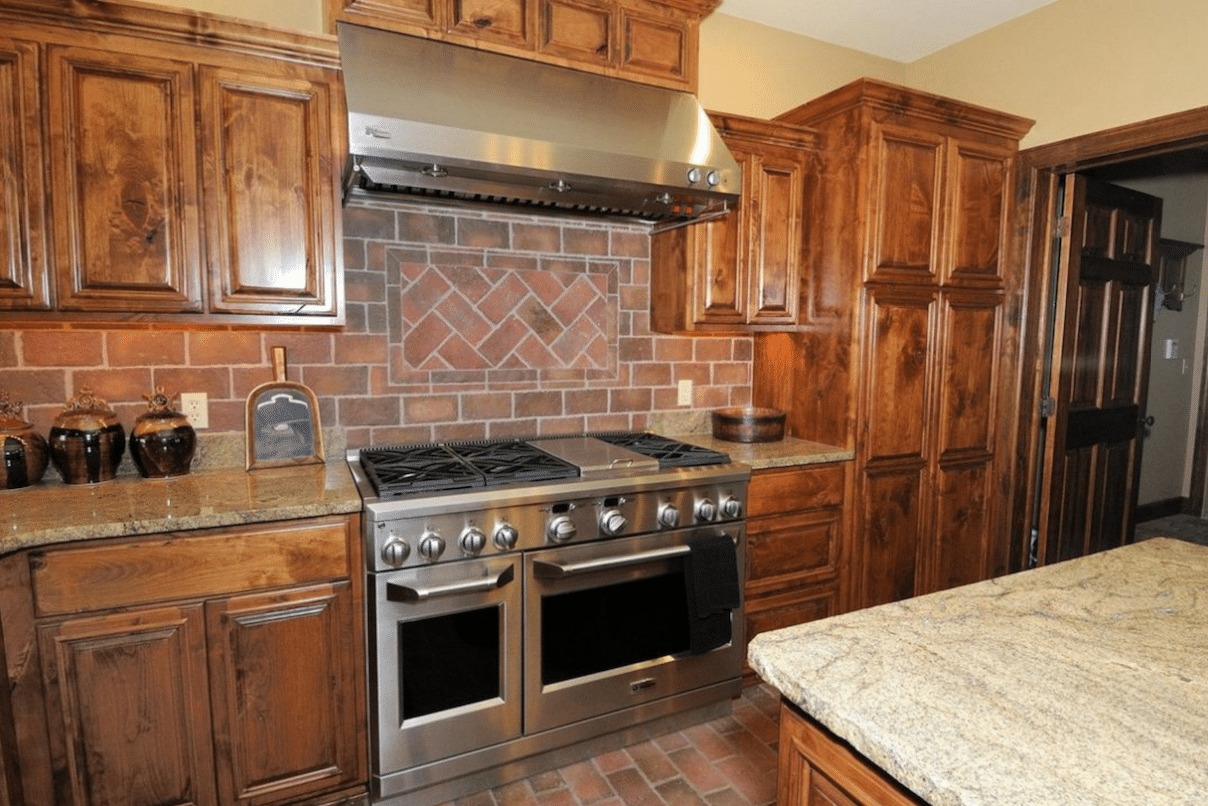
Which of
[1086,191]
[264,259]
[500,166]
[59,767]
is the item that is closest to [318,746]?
[59,767]

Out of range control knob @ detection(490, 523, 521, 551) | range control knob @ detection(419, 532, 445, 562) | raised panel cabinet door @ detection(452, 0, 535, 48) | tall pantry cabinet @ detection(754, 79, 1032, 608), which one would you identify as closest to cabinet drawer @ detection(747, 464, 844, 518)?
tall pantry cabinet @ detection(754, 79, 1032, 608)

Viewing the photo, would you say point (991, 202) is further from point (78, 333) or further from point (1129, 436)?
point (78, 333)

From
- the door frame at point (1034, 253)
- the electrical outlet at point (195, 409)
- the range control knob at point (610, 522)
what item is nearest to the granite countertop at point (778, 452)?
the range control knob at point (610, 522)

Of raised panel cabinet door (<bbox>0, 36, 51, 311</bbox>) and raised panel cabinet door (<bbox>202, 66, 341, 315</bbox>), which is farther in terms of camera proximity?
raised panel cabinet door (<bbox>202, 66, 341, 315</bbox>)

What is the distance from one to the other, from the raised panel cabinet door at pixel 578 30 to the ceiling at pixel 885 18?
84 cm

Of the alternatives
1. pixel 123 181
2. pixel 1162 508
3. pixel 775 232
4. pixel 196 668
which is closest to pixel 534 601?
pixel 196 668

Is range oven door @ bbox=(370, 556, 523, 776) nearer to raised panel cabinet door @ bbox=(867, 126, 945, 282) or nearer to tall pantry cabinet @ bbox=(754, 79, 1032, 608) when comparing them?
tall pantry cabinet @ bbox=(754, 79, 1032, 608)

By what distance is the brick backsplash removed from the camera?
213 cm

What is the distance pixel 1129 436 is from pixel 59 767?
462cm

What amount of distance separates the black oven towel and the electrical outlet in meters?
1.71

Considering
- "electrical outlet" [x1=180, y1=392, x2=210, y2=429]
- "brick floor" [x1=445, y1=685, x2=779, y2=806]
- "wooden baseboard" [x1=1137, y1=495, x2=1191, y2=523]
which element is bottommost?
"brick floor" [x1=445, y1=685, x2=779, y2=806]

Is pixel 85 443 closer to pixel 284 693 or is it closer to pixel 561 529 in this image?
pixel 284 693

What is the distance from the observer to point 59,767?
164 centimetres

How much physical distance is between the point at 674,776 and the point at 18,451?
87.3 inches
